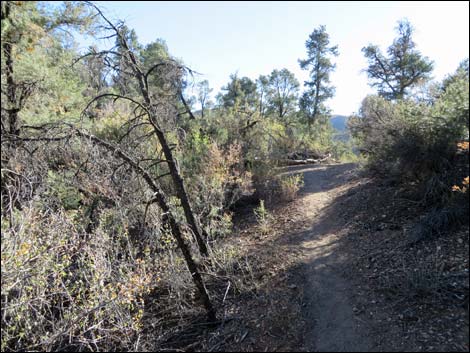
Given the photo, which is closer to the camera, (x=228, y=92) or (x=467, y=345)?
(x=467, y=345)

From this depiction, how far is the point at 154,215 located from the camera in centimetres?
654

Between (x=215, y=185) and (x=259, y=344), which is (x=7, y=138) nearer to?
(x=259, y=344)

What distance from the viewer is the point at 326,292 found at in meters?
5.09

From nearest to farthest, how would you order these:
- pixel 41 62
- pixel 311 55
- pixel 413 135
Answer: pixel 413 135 → pixel 41 62 → pixel 311 55

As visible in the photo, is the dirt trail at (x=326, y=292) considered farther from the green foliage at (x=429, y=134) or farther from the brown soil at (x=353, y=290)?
the green foliage at (x=429, y=134)

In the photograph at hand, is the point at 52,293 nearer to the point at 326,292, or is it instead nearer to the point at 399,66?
the point at 326,292

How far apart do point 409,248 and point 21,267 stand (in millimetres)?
5955

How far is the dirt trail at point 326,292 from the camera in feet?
13.1

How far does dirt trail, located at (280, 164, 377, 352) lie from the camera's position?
399 cm

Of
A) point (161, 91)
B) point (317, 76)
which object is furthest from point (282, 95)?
point (161, 91)

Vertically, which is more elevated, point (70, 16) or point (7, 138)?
point (70, 16)

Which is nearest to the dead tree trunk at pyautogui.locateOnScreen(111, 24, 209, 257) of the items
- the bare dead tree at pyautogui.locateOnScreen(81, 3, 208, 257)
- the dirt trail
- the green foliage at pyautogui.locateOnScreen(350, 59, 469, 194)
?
the bare dead tree at pyautogui.locateOnScreen(81, 3, 208, 257)

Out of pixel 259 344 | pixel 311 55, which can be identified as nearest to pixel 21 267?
pixel 259 344

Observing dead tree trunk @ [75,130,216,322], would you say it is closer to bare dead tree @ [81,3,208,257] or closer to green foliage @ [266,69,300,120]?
bare dead tree @ [81,3,208,257]
